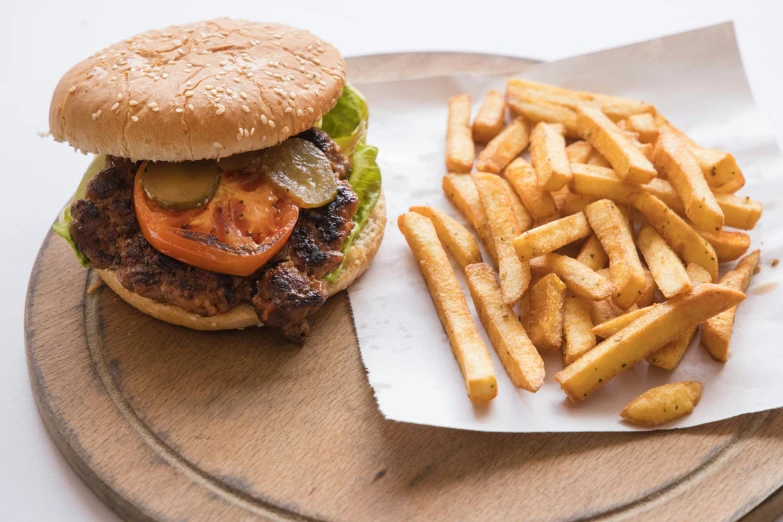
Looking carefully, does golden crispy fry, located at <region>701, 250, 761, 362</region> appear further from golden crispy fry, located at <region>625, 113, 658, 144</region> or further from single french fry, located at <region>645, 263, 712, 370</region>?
golden crispy fry, located at <region>625, 113, 658, 144</region>

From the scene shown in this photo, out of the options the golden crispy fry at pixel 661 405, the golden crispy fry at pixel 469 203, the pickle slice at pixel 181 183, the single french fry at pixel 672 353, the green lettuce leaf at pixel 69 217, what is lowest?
the golden crispy fry at pixel 661 405

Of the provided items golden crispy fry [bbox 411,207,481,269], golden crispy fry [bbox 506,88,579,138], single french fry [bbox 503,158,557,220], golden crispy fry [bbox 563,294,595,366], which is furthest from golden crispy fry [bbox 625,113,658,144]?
golden crispy fry [bbox 563,294,595,366]

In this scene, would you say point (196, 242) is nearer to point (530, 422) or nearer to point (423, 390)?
point (423, 390)

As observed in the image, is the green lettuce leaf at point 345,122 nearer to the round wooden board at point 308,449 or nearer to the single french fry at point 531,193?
the single french fry at point 531,193

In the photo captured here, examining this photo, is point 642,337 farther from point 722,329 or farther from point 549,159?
point 549,159

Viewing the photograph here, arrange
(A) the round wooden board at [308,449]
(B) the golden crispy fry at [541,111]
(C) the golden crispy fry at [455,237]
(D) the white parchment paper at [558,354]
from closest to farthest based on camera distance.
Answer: (A) the round wooden board at [308,449] < (D) the white parchment paper at [558,354] < (C) the golden crispy fry at [455,237] < (B) the golden crispy fry at [541,111]

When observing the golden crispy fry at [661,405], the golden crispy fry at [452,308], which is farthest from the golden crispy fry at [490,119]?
the golden crispy fry at [661,405]
